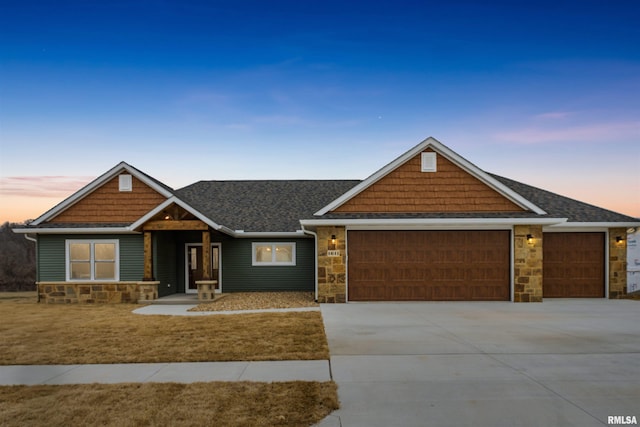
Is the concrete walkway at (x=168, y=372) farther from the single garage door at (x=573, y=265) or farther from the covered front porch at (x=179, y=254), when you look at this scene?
the single garage door at (x=573, y=265)

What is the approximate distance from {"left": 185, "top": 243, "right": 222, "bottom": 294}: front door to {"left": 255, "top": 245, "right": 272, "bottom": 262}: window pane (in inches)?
70.3

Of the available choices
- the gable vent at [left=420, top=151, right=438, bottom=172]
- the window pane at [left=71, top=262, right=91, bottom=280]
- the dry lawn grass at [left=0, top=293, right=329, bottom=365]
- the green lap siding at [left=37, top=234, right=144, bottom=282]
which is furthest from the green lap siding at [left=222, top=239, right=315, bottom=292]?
the gable vent at [left=420, top=151, right=438, bottom=172]

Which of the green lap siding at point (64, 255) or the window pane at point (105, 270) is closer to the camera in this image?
the green lap siding at point (64, 255)

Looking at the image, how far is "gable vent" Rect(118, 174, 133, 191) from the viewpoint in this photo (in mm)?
17078

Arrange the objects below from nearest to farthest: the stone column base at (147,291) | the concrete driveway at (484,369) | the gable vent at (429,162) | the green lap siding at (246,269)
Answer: the concrete driveway at (484,369) < the gable vent at (429,162) < the stone column base at (147,291) < the green lap siding at (246,269)

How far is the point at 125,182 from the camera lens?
17.1 meters

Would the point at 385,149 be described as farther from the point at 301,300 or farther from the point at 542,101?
the point at 301,300

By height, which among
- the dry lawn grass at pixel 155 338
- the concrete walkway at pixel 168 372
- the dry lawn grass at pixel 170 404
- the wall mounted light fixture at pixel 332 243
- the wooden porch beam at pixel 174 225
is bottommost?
the dry lawn grass at pixel 155 338

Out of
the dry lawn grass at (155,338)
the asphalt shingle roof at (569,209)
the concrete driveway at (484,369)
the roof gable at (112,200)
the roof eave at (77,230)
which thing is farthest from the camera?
the roof gable at (112,200)

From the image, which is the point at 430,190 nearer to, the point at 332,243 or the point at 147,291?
the point at 332,243

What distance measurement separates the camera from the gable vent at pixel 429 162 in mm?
14859

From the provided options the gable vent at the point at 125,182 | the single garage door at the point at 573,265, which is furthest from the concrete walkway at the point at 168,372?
the single garage door at the point at 573,265

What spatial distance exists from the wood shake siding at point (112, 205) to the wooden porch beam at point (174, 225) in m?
2.10

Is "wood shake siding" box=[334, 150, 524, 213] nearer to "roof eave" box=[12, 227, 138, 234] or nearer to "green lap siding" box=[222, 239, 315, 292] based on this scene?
"green lap siding" box=[222, 239, 315, 292]
